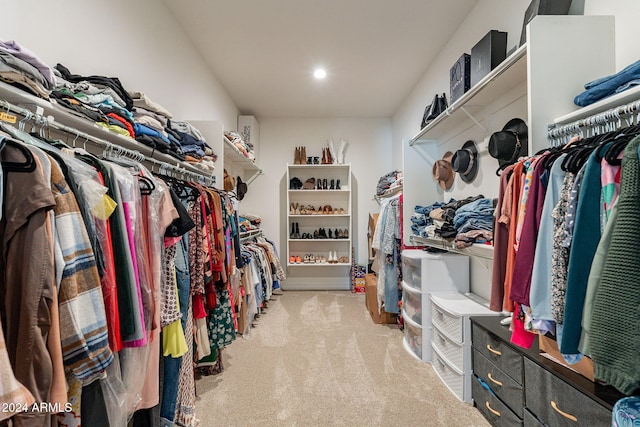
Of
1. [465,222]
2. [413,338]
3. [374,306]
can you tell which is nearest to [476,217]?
[465,222]

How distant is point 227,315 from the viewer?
2125mm

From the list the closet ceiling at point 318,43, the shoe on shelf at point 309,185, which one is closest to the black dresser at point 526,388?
the closet ceiling at point 318,43

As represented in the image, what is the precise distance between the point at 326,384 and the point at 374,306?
1.46 m

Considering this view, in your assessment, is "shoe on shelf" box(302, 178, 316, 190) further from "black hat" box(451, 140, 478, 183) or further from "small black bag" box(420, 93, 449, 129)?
"black hat" box(451, 140, 478, 183)

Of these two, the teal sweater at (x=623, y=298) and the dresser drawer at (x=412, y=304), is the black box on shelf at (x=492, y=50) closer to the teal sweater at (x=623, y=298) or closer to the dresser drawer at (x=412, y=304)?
the teal sweater at (x=623, y=298)

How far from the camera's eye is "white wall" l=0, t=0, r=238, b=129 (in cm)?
132

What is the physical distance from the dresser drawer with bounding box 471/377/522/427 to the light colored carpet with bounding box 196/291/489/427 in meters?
0.07

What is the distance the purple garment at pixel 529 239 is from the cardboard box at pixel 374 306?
2.42 metres

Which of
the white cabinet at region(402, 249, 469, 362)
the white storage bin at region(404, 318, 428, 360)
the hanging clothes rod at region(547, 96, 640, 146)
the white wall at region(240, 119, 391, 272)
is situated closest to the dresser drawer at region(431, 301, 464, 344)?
the white cabinet at region(402, 249, 469, 362)

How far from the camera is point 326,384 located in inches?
86.1

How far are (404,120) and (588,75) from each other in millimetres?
3088

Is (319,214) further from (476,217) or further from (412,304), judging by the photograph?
(476,217)

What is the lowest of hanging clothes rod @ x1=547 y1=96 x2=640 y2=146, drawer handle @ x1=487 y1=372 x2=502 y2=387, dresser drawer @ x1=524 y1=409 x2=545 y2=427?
dresser drawer @ x1=524 y1=409 x2=545 y2=427

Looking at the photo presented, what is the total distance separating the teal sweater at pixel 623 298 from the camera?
72 cm
